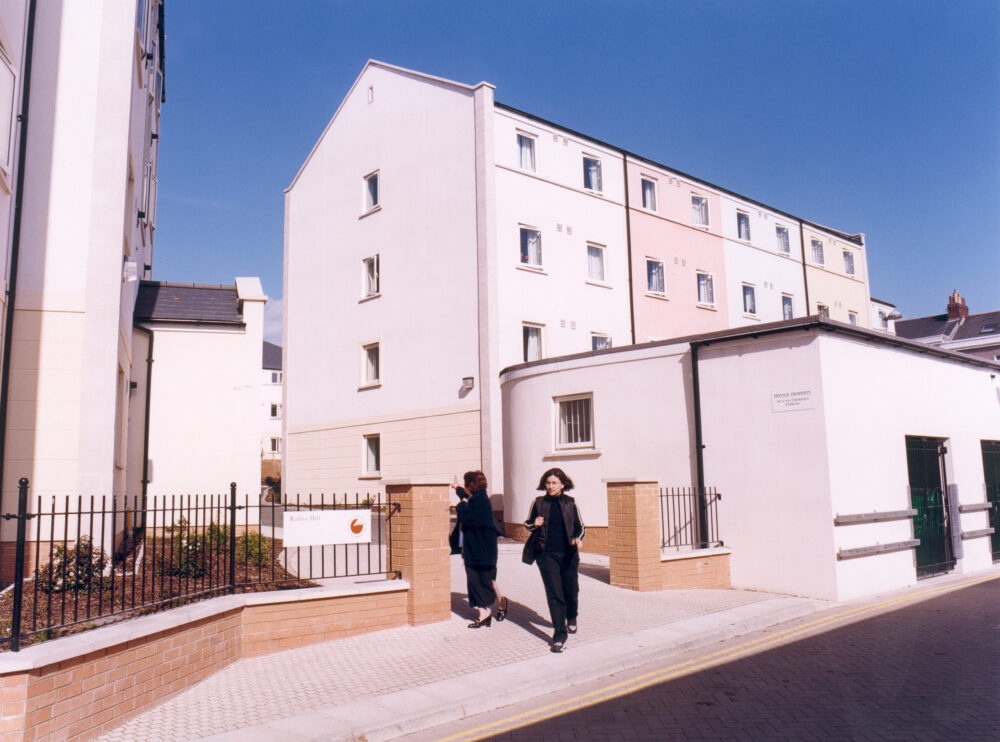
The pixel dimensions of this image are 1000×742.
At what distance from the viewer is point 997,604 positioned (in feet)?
35.8

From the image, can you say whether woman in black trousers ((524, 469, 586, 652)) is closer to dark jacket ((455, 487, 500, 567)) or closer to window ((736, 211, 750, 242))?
dark jacket ((455, 487, 500, 567))

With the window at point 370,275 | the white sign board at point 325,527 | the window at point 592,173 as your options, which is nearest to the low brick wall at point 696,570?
the white sign board at point 325,527

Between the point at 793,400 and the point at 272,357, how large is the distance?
5079 centimetres

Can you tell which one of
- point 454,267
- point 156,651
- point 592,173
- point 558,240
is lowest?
point 156,651

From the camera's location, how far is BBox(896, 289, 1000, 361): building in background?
55031mm

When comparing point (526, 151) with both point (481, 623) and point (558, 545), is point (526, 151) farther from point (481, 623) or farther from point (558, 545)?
point (481, 623)

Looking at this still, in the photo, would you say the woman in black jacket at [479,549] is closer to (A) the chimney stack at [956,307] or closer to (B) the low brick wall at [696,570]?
(B) the low brick wall at [696,570]

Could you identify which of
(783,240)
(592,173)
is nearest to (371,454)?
(592,173)

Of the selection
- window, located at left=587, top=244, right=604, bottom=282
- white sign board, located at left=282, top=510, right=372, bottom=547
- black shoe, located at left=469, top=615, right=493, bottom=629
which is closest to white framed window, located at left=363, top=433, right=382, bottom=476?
window, located at left=587, top=244, right=604, bottom=282

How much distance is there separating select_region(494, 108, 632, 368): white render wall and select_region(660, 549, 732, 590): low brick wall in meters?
9.58

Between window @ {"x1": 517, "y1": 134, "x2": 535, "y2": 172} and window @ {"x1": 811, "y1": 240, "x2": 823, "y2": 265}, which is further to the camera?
window @ {"x1": 811, "y1": 240, "x2": 823, "y2": 265}

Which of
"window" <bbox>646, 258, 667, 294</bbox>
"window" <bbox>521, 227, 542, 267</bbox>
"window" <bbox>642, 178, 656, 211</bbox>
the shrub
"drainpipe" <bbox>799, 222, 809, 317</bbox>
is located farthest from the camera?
"drainpipe" <bbox>799, 222, 809, 317</bbox>

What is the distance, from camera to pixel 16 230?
9.86 meters

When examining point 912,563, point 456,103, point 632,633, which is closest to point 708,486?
point 912,563
